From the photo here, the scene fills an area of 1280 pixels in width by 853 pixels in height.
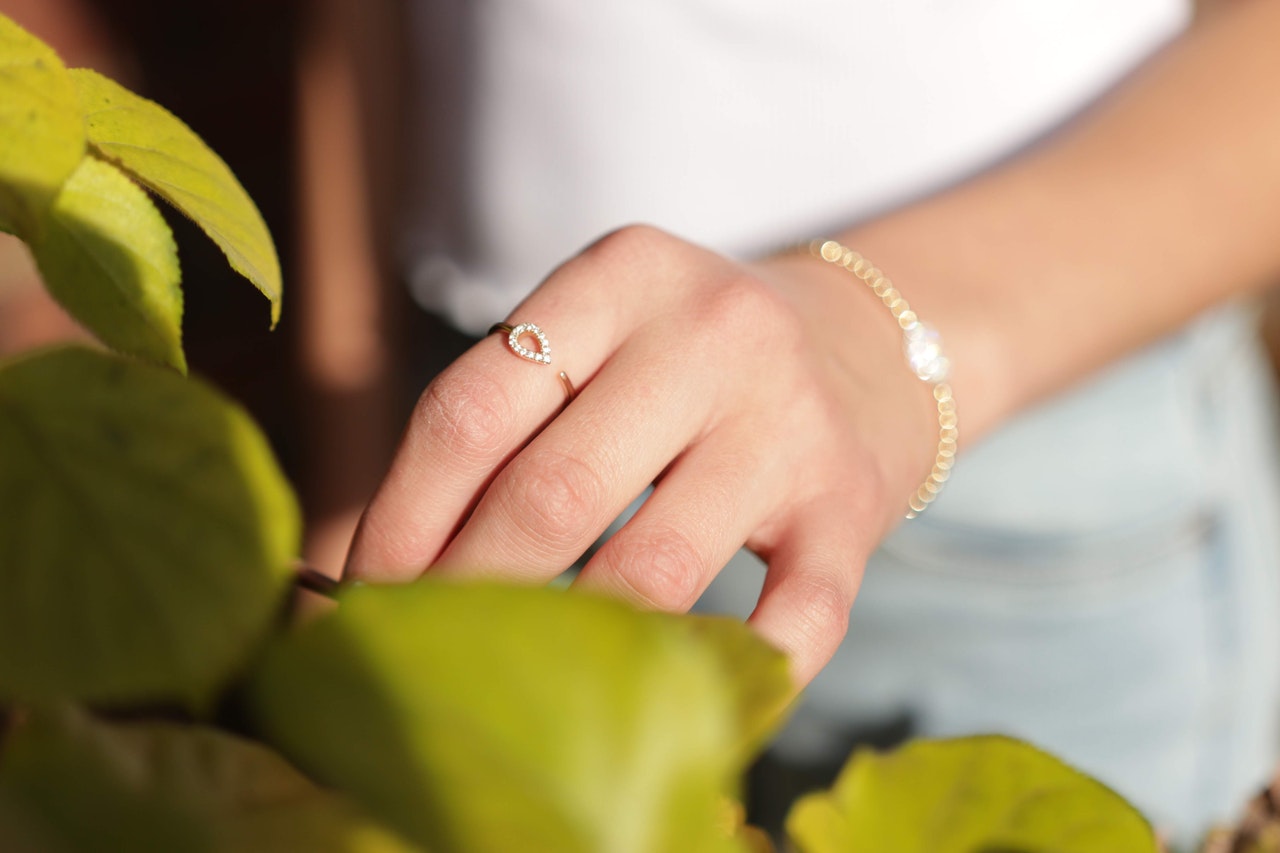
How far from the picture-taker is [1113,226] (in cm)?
75

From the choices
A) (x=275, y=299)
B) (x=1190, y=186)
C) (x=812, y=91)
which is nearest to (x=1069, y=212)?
(x=1190, y=186)

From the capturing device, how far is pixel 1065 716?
3.01 feet

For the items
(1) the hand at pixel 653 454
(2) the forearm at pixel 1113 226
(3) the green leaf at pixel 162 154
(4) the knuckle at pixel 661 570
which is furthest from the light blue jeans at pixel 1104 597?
(3) the green leaf at pixel 162 154

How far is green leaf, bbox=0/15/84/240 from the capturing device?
0.51ft

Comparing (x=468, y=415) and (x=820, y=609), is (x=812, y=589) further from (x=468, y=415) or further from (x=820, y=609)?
(x=468, y=415)

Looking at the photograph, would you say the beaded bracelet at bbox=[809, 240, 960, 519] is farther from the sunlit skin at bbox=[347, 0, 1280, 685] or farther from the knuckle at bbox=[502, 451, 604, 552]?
the knuckle at bbox=[502, 451, 604, 552]

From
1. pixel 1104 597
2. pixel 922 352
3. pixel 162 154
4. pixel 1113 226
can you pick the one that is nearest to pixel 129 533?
pixel 162 154

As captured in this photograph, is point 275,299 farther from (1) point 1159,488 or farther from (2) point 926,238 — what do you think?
(1) point 1159,488

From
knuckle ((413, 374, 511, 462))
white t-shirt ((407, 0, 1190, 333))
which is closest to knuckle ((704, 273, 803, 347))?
knuckle ((413, 374, 511, 462))

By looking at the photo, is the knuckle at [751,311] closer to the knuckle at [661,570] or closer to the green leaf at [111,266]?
the knuckle at [661,570]

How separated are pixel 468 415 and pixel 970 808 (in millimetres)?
290

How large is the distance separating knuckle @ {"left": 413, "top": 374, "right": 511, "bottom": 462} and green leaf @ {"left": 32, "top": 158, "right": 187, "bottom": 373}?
8.1 inches

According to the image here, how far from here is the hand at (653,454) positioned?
40 centimetres

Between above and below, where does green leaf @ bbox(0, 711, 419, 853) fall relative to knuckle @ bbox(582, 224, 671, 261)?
above
